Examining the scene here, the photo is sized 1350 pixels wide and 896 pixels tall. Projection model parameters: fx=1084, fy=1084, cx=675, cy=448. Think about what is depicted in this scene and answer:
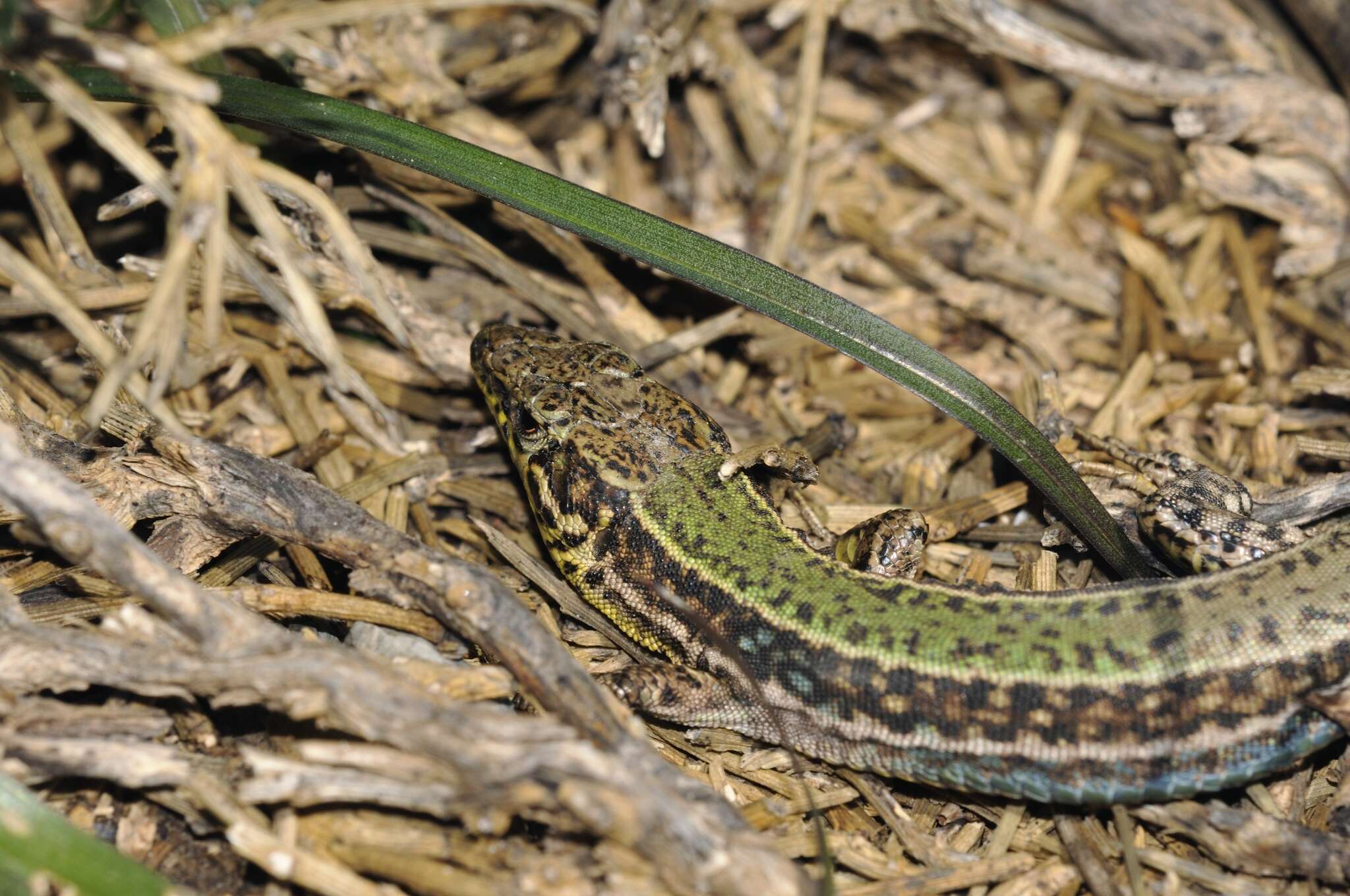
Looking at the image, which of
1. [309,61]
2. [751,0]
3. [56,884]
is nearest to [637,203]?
[751,0]

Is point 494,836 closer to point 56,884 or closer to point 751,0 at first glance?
point 56,884

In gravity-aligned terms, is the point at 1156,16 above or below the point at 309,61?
above

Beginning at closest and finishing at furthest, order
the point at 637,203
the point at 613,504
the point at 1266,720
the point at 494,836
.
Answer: the point at 494,836 → the point at 1266,720 → the point at 613,504 → the point at 637,203

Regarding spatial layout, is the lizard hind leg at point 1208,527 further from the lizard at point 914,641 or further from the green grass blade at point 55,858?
the green grass blade at point 55,858

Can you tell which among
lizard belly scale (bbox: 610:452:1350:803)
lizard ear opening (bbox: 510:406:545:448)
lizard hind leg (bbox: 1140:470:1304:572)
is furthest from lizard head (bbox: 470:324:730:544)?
lizard hind leg (bbox: 1140:470:1304:572)

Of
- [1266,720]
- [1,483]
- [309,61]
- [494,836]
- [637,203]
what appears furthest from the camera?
[637,203]

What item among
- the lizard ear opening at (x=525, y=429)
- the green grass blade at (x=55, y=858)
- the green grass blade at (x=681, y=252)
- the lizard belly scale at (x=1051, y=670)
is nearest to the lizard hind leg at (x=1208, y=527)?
the lizard belly scale at (x=1051, y=670)

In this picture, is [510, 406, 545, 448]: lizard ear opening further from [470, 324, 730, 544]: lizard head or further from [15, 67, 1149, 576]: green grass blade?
[15, 67, 1149, 576]: green grass blade

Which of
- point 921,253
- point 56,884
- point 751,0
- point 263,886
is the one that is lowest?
point 263,886
